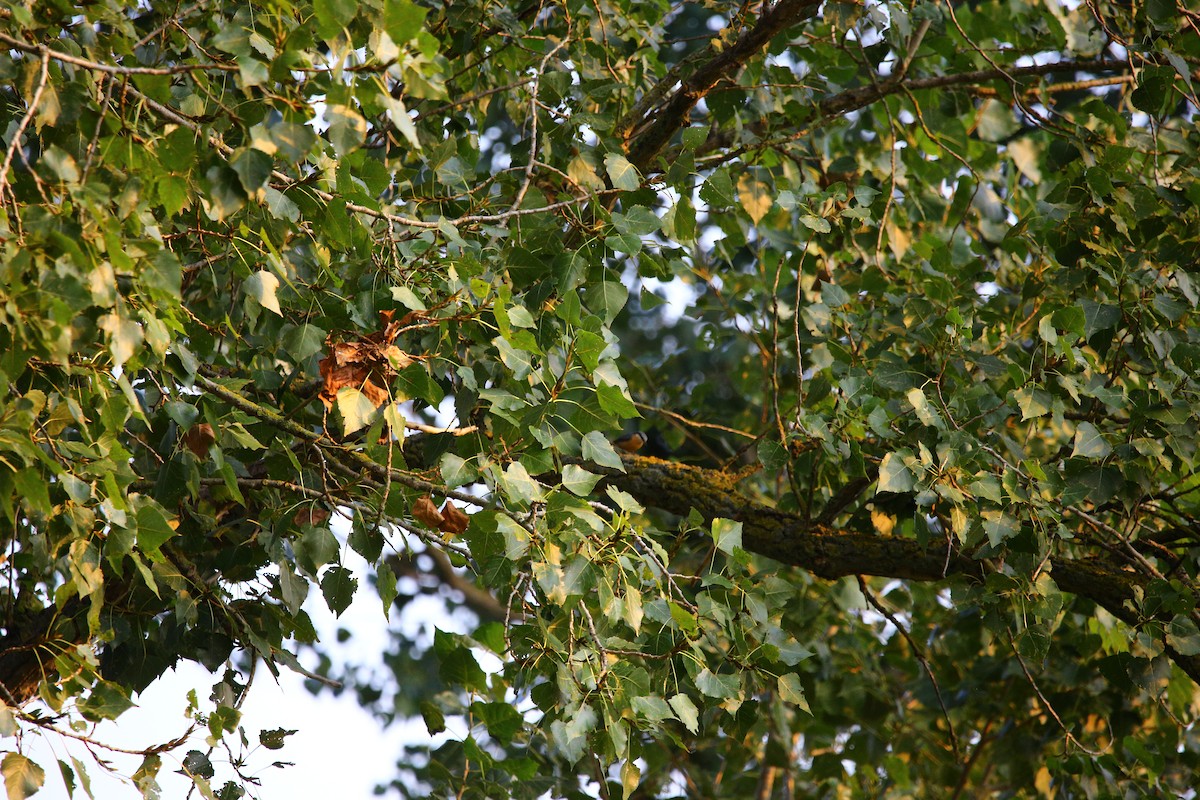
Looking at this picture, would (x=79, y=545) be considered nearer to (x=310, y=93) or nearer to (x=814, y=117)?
(x=310, y=93)

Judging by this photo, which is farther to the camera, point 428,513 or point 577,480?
point 428,513

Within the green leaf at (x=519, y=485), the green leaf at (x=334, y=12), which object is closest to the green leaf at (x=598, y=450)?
the green leaf at (x=519, y=485)

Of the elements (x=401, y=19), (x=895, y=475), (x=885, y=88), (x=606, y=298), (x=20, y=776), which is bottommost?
(x=20, y=776)

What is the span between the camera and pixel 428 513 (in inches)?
58.2

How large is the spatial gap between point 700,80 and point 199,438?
112 cm

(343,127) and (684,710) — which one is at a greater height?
(343,127)

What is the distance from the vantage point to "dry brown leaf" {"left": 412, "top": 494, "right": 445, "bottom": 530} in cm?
148

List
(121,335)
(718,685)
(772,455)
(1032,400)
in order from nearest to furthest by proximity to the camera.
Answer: (121,335) < (718,685) < (1032,400) < (772,455)

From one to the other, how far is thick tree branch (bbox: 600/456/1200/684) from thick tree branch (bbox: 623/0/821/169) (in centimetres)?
65

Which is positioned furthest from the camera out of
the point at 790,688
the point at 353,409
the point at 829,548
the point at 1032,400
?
the point at 829,548

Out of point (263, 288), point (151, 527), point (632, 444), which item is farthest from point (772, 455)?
point (151, 527)

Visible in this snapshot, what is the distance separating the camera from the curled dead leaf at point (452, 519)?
4.91ft

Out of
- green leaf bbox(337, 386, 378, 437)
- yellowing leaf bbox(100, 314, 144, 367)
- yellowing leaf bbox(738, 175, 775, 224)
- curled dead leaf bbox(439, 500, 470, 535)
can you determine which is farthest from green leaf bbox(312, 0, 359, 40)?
yellowing leaf bbox(738, 175, 775, 224)

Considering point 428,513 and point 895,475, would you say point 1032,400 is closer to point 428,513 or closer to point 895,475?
point 895,475
